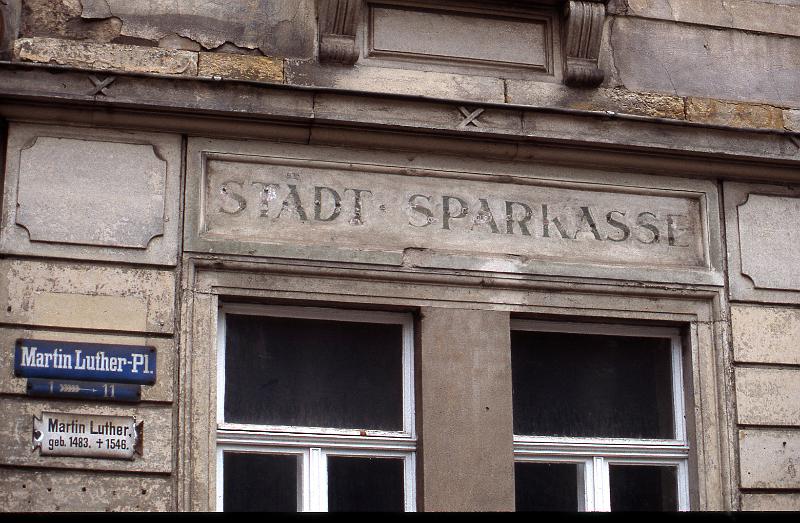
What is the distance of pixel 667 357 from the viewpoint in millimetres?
7668

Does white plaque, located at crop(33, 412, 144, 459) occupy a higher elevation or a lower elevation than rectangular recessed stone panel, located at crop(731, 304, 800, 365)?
lower

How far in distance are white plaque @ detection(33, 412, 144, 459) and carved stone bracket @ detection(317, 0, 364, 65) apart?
2.12 meters

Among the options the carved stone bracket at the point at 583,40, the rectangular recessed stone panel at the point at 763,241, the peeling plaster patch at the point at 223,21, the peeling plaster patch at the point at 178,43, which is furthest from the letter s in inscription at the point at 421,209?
the rectangular recessed stone panel at the point at 763,241

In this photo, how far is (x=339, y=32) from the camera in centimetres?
753

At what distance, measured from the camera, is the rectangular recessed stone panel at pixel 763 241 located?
303 inches

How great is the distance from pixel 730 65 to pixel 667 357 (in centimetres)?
169

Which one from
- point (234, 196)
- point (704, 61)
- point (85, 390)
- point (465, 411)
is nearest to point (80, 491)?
point (85, 390)

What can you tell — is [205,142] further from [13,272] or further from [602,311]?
[602,311]

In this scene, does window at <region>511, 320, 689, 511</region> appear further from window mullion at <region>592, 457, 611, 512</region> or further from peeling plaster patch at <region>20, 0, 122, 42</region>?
peeling plaster patch at <region>20, 0, 122, 42</region>

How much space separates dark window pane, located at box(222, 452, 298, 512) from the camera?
6.91m

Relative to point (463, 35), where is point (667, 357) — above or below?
below

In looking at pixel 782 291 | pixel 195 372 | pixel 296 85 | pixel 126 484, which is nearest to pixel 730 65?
pixel 782 291

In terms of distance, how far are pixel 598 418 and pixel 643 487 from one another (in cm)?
41

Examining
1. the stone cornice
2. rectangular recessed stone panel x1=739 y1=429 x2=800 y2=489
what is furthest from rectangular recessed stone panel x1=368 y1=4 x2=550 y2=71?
rectangular recessed stone panel x1=739 y1=429 x2=800 y2=489
